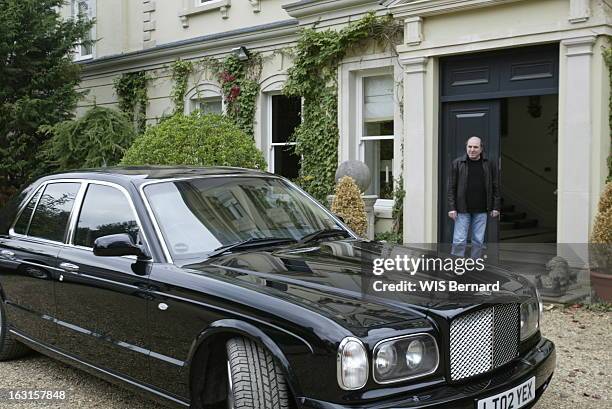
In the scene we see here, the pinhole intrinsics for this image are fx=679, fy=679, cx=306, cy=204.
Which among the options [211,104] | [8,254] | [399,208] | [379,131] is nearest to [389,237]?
[399,208]

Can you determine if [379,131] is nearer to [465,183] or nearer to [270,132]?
[270,132]

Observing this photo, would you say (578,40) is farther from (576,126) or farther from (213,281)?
(213,281)

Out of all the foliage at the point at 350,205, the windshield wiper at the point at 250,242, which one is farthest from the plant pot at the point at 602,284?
the windshield wiper at the point at 250,242

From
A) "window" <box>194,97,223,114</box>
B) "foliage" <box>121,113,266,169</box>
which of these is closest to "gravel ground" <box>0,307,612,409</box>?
"foliage" <box>121,113,266,169</box>

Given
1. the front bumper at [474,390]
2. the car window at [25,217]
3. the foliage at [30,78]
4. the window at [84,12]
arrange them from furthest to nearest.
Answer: the window at [84,12] → the foliage at [30,78] → the car window at [25,217] → the front bumper at [474,390]

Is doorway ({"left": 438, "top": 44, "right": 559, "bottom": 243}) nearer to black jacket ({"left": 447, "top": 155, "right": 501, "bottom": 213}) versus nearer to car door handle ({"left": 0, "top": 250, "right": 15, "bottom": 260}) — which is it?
black jacket ({"left": 447, "top": 155, "right": 501, "bottom": 213})

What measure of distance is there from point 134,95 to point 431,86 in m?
Answer: 8.86

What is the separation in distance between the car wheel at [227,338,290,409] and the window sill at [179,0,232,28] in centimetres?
1187

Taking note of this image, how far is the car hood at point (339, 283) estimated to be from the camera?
3.29 metres

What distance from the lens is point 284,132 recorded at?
1352 centimetres

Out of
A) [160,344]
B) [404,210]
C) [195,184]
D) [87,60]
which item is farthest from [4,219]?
[87,60]

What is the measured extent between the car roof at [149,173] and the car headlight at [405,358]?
2.14m

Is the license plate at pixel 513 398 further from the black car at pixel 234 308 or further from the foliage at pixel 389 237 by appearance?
the foliage at pixel 389 237

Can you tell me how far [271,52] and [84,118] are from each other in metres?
4.15
